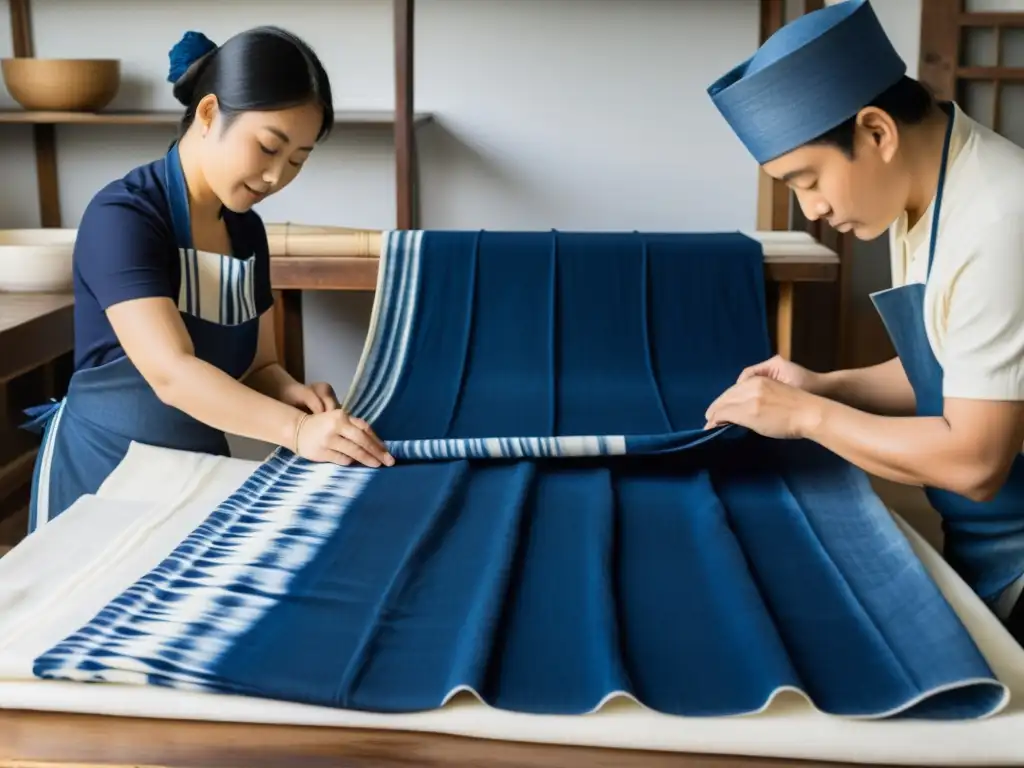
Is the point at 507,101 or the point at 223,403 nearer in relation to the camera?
the point at 223,403

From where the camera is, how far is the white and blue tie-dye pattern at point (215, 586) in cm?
113

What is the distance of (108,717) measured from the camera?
3.64 feet

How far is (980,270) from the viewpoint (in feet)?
4.30

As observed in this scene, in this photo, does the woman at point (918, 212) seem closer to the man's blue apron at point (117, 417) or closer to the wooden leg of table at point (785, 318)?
the man's blue apron at point (117, 417)

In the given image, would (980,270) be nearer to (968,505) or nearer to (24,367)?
(968,505)

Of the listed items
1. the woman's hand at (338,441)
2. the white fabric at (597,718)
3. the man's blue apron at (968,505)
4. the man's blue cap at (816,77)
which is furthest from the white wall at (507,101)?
the white fabric at (597,718)

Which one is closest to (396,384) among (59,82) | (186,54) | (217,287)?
(217,287)

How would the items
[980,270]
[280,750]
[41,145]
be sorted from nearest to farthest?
[280,750], [980,270], [41,145]

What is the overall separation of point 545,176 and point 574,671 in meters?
2.40

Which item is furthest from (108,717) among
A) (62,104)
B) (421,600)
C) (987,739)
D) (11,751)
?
(62,104)

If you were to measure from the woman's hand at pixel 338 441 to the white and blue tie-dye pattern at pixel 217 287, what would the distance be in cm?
23

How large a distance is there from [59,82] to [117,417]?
5.41 ft

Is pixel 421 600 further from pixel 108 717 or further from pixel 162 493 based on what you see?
pixel 162 493

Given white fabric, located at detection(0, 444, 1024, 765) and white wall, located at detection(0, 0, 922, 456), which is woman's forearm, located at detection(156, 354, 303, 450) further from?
white wall, located at detection(0, 0, 922, 456)
